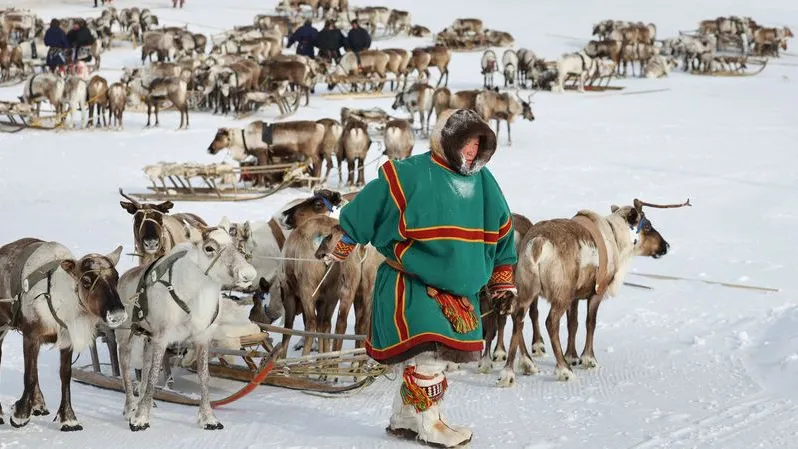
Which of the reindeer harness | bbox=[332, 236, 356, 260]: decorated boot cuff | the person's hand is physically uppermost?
bbox=[332, 236, 356, 260]: decorated boot cuff

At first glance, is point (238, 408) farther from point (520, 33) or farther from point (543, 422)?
point (520, 33)

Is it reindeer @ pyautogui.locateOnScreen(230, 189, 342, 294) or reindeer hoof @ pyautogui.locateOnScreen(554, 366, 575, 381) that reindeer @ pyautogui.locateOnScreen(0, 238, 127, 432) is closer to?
reindeer @ pyautogui.locateOnScreen(230, 189, 342, 294)

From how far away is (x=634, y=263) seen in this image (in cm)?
1182

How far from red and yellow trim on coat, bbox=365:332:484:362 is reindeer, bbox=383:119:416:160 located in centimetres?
1168

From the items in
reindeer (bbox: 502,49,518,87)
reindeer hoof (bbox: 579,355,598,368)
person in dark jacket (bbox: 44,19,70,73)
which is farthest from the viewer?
reindeer (bbox: 502,49,518,87)

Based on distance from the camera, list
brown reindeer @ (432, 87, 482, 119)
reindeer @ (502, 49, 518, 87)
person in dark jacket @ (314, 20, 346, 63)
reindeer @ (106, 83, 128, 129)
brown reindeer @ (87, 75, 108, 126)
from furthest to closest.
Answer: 1. person in dark jacket @ (314, 20, 346, 63)
2. reindeer @ (502, 49, 518, 87)
3. brown reindeer @ (87, 75, 108, 126)
4. reindeer @ (106, 83, 128, 129)
5. brown reindeer @ (432, 87, 482, 119)

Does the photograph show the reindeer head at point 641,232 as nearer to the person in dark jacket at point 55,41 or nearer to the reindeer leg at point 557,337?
the reindeer leg at point 557,337

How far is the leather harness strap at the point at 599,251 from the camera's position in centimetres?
772

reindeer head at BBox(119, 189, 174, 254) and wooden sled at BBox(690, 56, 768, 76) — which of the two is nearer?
reindeer head at BBox(119, 189, 174, 254)

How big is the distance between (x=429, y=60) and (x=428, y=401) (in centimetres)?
2432

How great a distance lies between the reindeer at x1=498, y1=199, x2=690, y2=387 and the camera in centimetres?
740

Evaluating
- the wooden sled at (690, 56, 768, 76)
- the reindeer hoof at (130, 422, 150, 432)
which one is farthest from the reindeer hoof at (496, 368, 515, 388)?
the wooden sled at (690, 56, 768, 76)

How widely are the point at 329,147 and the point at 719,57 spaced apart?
Result: 19.7 m

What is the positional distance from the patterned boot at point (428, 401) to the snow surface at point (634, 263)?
6.8 inches
